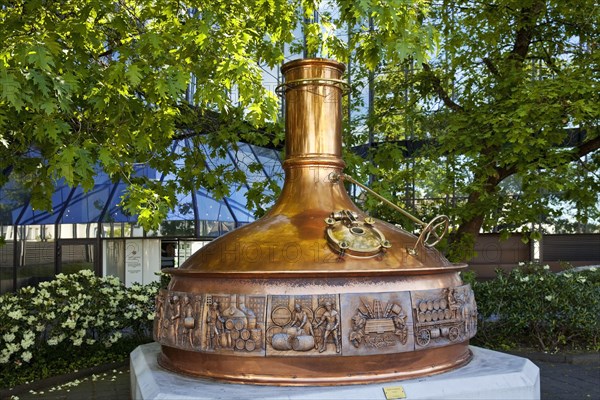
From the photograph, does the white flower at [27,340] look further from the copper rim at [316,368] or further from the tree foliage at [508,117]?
the tree foliage at [508,117]

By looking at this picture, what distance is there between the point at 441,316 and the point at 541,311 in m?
6.55

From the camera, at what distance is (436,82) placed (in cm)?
1253

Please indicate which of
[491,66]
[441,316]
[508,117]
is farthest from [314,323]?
[491,66]

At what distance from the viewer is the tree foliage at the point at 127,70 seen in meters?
5.96

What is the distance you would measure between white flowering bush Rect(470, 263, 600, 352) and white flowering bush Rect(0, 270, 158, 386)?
5.94m

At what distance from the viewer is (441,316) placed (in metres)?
4.97

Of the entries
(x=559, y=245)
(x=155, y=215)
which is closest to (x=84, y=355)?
(x=155, y=215)

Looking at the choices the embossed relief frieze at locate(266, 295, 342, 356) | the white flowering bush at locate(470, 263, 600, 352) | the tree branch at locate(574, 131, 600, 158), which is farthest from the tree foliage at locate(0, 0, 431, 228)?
the white flowering bush at locate(470, 263, 600, 352)

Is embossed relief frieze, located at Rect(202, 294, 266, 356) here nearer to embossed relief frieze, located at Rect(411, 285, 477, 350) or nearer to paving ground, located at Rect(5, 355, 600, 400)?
embossed relief frieze, located at Rect(411, 285, 477, 350)

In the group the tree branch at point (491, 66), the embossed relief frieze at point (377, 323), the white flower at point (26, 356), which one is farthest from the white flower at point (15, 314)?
the tree branch at point (491, 66)

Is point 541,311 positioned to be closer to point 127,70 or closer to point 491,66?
point 491,66

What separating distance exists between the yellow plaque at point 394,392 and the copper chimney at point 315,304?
0.16m

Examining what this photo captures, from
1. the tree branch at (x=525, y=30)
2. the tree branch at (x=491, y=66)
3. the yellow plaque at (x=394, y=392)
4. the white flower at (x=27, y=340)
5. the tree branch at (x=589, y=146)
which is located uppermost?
the tree branch at (x=525, y=30)

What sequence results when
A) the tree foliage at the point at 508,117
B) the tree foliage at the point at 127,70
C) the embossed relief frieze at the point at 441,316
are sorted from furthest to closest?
the tree foliage at the point at 508,117
the tree foliage at the point at 127,70
the embossed relief frieze at the point at 441,316
